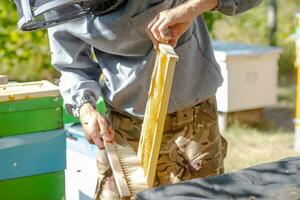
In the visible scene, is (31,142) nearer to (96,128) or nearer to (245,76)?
(96,128)

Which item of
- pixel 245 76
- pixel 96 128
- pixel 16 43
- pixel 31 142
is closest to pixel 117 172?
pixel 96 128

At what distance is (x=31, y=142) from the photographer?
2438mm

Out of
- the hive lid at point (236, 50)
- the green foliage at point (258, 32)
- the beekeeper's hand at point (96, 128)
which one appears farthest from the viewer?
the green foliage at point (258, 32)

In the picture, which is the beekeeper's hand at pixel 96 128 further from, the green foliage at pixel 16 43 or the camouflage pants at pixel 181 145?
the green foliage at pixel 16 43

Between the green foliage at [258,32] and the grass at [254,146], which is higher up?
the green foliage at [258,32]

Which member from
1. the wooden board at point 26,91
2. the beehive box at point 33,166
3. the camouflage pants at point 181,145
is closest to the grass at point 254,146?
the beehive box at point 33,166

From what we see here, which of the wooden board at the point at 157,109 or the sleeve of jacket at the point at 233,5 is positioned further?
the sleeve of jacket at the point at 233,5

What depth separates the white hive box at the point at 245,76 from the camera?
438cm

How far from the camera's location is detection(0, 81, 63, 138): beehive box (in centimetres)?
239

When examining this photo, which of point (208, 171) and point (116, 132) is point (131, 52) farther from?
point (208, 171)

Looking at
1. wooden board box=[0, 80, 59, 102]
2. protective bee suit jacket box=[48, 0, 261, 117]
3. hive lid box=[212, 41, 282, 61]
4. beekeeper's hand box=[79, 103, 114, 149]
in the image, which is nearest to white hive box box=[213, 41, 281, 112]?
hive lid box=[212, 41, 282, 61]

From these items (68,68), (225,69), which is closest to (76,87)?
(68,68)

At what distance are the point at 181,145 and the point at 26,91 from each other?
2.24 ft

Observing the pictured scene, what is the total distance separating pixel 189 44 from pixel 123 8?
0.22 metres
